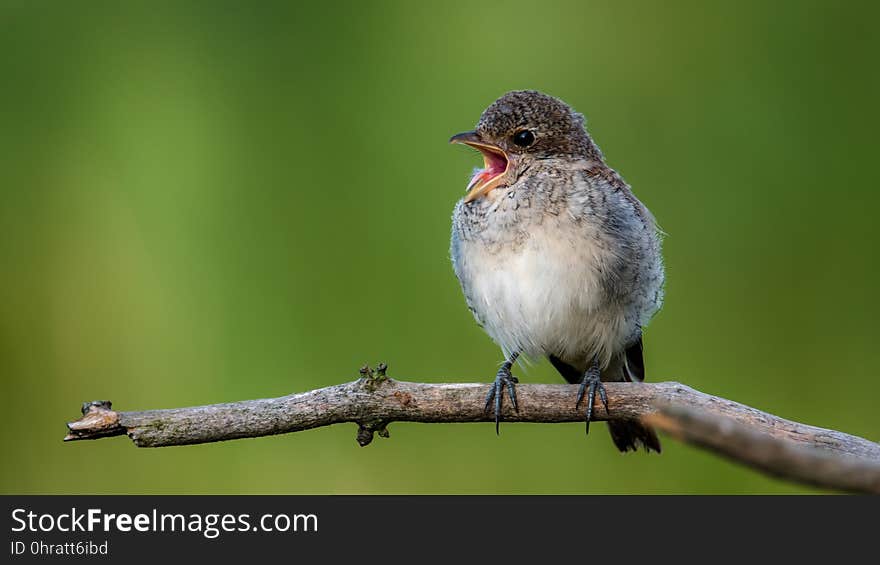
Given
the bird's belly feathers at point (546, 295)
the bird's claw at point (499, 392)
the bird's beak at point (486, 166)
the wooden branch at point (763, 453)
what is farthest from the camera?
the bird's beak at point (486, 166)

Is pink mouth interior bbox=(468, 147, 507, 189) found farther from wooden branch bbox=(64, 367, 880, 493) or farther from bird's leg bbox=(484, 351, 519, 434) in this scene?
wooden branch bbox=(64, 367, 880, 493)

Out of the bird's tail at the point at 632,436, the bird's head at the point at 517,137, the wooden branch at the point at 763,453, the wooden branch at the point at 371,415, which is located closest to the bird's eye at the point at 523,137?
the bird's head at the point at 517,137

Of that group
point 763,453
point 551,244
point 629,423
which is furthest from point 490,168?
point 763,453

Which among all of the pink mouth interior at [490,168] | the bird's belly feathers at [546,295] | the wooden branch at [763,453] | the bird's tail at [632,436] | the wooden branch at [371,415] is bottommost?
the wooden branch at [763,453]

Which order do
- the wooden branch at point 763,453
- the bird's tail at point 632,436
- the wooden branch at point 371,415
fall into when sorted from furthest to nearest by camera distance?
1. the bird's tail at point 632,436
2. the wooden branch at point 371,415
3. the wooden branch at point 763,453

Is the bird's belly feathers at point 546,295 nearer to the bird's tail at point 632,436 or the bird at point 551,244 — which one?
the bird at point 551,244

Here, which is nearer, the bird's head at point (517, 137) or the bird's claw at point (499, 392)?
the bird's claw at point (499, 392)

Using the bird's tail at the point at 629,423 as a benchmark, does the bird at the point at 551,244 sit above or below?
above

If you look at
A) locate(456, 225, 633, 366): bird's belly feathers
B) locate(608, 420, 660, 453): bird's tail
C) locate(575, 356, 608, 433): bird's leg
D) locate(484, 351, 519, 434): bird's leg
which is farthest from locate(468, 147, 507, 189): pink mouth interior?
locate(608, 420, 660, 453): bird's tail
